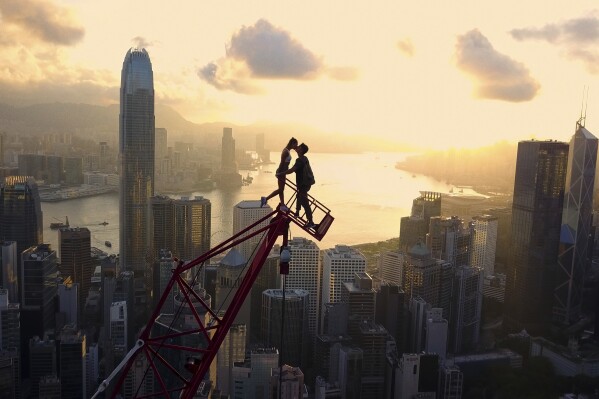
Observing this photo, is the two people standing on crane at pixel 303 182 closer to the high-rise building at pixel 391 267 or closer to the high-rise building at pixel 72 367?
the high-rise building at pixel 72 367

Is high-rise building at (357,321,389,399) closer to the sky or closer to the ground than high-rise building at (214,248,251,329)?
closer to the ground

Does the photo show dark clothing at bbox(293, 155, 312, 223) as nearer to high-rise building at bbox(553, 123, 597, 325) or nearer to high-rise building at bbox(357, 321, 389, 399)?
high-rise building at bbox(357, 321, 389, 399)

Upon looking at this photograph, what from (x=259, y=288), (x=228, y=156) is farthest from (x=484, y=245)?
(x=228, y=156)

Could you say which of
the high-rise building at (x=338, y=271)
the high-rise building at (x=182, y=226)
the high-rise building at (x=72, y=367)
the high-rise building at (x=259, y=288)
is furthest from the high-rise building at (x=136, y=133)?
the high-rise building at (x=72, y=367)

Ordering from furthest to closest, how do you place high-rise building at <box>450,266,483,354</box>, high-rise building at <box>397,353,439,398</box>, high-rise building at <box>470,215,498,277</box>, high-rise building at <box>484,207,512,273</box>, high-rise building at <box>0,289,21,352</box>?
1. high-rise building at <box>484,207,512,273</box>
2. high-rise building at <box>470,215,498,277</box>
3. high-rise building at <box>450,266,483,354</box>
4. high-rise building at <box>0,289,21,352</box>
5. high-rise building at <box>397,353,439,398</box>

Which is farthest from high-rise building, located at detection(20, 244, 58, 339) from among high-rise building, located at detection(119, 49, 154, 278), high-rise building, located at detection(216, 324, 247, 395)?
high-rise building, located at detection(119, 49, 154, 278)

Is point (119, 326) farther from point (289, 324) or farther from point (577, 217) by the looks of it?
point (577, 217)
